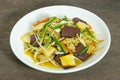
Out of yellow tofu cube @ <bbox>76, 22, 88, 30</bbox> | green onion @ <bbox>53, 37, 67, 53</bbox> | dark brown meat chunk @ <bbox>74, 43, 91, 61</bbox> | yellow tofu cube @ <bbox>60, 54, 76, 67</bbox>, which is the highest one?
yellow tofu cube @ <bbox>76, 22, 88, 30</bbox>

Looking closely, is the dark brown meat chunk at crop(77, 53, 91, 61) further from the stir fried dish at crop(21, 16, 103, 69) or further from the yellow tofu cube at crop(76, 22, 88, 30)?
the yellow tofu cube at crop(76, 22, 88, 30)

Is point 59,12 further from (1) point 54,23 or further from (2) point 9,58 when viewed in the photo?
(2) point 9,58

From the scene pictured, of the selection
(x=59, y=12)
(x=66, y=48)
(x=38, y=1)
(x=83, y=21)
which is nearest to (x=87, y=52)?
(x=66, y=48)

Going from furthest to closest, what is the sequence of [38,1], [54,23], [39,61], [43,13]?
[38,1], [43,13], [54,23], [39,61]

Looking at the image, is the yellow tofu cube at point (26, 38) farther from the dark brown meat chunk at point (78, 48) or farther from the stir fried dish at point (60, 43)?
the dark brown meat chunk at point (78, 48)

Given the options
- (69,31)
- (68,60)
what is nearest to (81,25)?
(69,31)

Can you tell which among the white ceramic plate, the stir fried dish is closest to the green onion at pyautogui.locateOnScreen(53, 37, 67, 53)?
the stir fried dish

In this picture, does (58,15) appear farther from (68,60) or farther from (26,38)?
(68,60)
